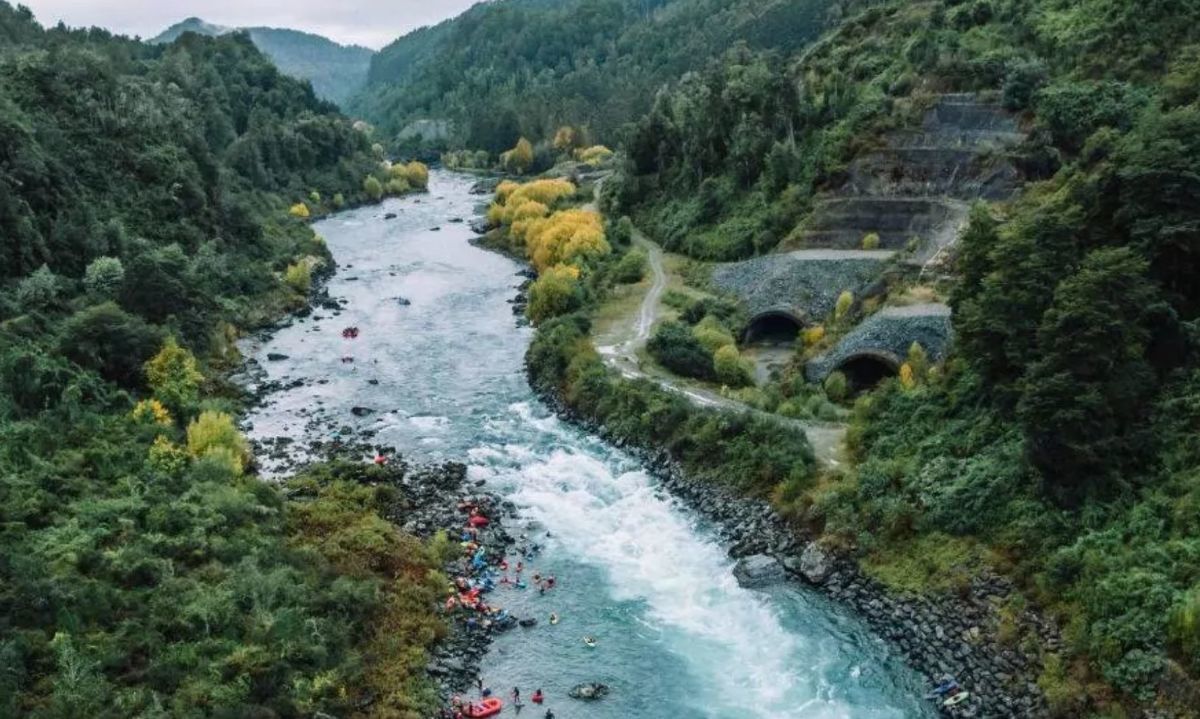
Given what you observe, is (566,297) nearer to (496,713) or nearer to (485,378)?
(485,378)

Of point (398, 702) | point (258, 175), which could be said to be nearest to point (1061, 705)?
point (398, 702)

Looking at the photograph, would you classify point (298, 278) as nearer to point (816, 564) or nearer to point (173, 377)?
point (173, 377)

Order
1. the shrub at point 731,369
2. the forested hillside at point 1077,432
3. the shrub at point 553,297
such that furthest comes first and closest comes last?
1. the shrub at point 553,297
2. the shrub at point 731,369
3. the forested hillside at point 1077,432

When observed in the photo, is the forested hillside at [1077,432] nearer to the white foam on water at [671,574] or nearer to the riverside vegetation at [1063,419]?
the riverside vegetation at [1063,419]

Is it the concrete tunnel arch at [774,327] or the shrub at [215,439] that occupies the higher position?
the shrub at [215,439]

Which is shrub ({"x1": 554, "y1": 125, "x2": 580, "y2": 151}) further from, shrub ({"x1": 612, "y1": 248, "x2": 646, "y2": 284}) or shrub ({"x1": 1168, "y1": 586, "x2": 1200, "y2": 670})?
shrub ({"x1": 1168, "y1": 586, "x2": 1200, "y2": 670})

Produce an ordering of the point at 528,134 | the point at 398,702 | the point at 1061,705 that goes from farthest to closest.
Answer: the point at 528,134 < the point at 398,702 < the point at 1061,705

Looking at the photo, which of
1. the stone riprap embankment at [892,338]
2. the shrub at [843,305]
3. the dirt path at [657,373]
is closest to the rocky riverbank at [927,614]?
Result: the dirt path at [657,373]
